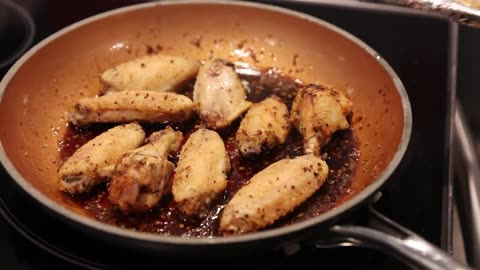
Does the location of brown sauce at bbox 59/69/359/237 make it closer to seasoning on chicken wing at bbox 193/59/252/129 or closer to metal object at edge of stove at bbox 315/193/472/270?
seasoning on chicken wing at bbox 193/59/252/129

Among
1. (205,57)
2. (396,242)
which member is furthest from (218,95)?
(396,242)

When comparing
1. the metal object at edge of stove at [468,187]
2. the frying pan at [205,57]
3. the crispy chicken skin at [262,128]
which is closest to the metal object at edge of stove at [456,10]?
the frying pan at [205,57]

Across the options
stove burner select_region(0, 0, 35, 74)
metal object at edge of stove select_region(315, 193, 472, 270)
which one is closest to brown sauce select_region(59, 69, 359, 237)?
metal object at edge of stove select_region(315, 193, 472, 270)

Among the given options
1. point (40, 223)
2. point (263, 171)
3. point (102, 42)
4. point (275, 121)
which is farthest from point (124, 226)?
point (102, 42)

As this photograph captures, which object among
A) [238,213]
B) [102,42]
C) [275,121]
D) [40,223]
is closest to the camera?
[238,213]

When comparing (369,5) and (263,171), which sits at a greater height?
(369,5)

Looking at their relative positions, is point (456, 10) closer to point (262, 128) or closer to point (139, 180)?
point (262, 128)

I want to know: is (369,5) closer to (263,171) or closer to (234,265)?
(263,171)
